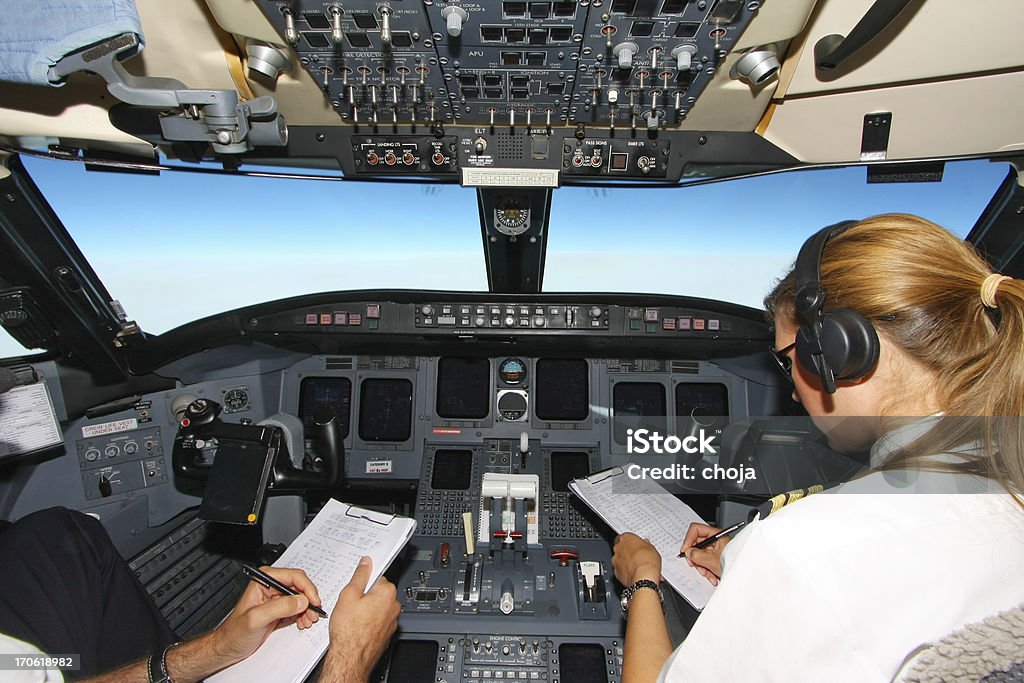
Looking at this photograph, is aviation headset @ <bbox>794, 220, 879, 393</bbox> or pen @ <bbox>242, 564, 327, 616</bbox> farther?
pen @ <bbox>242, 564, 327, 616</bbox>

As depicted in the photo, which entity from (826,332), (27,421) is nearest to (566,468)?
(826,332)

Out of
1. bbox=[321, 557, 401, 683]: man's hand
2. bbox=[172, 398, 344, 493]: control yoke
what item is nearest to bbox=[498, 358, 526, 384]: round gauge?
bbox=[172, 398, 344, 493]: control yoke

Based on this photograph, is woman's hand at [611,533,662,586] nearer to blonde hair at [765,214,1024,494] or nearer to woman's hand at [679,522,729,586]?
woman's hand at [679,522,729,586]

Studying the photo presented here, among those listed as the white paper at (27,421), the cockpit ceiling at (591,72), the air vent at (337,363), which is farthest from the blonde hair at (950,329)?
the white paper at (27,421)

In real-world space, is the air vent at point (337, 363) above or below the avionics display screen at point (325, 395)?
above

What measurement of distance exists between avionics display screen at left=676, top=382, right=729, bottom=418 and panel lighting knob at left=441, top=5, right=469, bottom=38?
2.54 meters

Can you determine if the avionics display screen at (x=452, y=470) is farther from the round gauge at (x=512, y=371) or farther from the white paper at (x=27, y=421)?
the white paper at (x=27, y=421)

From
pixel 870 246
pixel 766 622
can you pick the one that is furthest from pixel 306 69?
pixel 766 622

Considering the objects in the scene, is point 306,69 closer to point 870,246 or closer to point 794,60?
point 794,60

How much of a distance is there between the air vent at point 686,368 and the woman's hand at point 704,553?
4.98 feet

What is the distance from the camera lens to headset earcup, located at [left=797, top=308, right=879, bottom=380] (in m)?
0.93

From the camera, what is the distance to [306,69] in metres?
1.53

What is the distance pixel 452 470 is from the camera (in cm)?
304

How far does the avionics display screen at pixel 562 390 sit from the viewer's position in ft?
10.6
